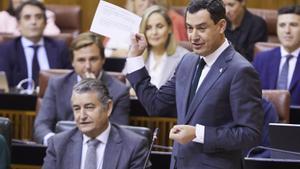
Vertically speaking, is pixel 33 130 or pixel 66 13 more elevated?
pixel 66 13

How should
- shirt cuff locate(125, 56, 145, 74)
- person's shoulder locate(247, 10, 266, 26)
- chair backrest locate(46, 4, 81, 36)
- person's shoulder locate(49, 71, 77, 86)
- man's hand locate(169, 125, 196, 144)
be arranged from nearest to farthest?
man's hand locate(169, 125, 196, 144)
shirt cuff locate(125, 56, 145, 74)
person's shoulder locate(49, 71, 77, 86)
person's shoulder locate(247, 10, 266, 26)
chair backrest locate(46, 4, 81, 36)

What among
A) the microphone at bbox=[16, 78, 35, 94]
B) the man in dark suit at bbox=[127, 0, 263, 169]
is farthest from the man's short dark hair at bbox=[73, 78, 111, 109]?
the microphone at bbox=[16, 78, 35, 94]

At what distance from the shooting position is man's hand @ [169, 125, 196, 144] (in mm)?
2488

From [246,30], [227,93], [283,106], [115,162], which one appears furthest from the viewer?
[246,30]

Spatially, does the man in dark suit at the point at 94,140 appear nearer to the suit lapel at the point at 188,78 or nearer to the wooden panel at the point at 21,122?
the suit lapel at the point at 188,78

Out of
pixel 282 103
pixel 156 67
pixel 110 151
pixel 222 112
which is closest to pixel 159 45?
pixel 156 67

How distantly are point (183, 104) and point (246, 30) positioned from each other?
3.33 metres

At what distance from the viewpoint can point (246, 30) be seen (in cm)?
591

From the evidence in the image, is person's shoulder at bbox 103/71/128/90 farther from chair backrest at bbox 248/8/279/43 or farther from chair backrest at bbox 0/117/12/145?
chair backrest at bbox 248/8/279/43

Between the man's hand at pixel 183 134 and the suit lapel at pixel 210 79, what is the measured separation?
137 mm

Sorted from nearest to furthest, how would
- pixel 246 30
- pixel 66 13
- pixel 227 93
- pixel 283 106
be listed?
pixel 227 93 < pixel 283 106 < pixel 246 30 < pixel 66 13

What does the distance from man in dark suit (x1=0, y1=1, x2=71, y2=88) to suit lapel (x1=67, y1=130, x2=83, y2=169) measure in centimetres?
193

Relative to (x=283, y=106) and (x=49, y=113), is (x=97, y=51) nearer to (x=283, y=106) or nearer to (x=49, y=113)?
(x=49, y=113)

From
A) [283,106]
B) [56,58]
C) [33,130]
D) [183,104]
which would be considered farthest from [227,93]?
[56,58]
